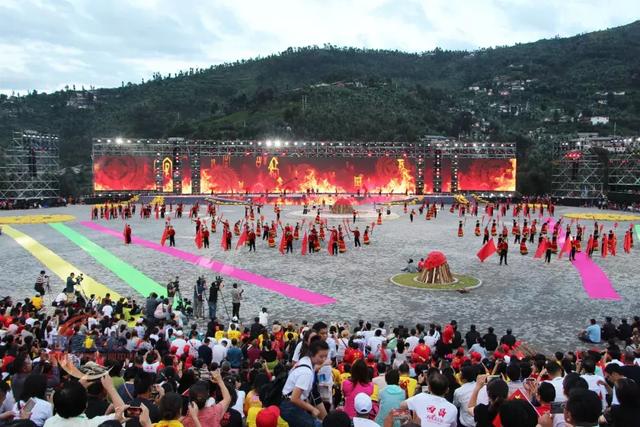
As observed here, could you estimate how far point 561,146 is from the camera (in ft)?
193

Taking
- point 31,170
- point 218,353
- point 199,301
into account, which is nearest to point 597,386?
point 218,353

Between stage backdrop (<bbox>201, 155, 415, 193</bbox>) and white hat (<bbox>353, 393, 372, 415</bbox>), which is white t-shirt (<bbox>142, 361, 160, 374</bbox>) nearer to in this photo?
white hat (<bbox>353, 393, 372, 415</bbox>)

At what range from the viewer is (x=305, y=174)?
60.8 metres

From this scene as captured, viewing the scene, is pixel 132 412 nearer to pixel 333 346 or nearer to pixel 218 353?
pixel 218 353

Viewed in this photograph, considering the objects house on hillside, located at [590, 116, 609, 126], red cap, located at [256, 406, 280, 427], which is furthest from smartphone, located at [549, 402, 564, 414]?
house on hillside, located at [590, 116, 609, 126]

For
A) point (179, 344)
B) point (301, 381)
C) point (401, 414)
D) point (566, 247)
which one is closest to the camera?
point (401, 414)

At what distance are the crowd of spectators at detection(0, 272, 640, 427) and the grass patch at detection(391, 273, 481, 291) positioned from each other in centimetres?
618

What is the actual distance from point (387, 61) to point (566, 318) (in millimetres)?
163767

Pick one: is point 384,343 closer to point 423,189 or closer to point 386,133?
point 423,189

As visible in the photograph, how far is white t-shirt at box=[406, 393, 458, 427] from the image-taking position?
4.43 metres

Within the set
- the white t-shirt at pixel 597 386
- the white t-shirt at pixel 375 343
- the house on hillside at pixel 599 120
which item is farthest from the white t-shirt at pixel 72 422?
the house on hillside at pixel 599 120

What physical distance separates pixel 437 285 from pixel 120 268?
39.9 ft

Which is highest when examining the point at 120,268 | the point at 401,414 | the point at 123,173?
the point at 123,173

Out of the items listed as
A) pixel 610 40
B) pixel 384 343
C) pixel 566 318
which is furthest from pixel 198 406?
pixel 610 40
